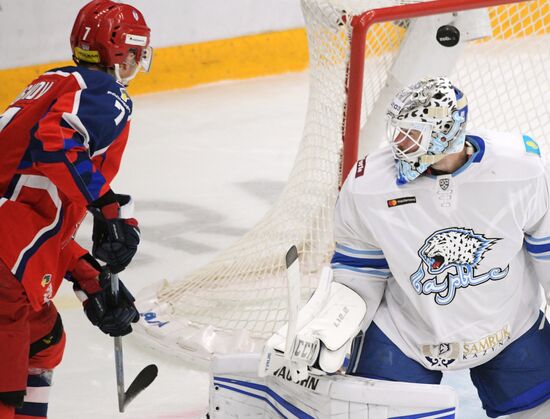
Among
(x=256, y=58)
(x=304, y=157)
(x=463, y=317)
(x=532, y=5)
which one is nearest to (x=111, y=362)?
(x=304, y=157)

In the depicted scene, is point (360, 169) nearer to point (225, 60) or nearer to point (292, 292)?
point (292, 292)

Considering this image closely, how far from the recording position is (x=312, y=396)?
229 centimetres

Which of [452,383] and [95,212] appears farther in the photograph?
[452,383]

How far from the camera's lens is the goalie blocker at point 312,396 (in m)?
2.18

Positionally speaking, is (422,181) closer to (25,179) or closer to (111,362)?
(25,179)

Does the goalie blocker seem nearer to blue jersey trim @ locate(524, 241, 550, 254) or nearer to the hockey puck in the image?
blue jersey trim @ locate(524, 241, 550, 254)

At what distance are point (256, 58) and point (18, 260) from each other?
4.14 metres

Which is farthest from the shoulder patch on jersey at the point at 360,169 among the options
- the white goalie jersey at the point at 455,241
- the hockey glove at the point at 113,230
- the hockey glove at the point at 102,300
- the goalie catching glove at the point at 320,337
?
the hockey glove at the point at 102,300

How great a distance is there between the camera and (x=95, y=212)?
2340mm

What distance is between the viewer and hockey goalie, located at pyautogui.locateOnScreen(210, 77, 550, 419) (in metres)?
2.22

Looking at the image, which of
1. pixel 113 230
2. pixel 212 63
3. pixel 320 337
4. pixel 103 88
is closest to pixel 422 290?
pixel 320 337

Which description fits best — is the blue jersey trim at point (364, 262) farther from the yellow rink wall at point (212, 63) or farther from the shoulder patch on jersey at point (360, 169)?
the yellow rink wall at point (212, 63)

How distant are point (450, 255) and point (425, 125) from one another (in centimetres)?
27

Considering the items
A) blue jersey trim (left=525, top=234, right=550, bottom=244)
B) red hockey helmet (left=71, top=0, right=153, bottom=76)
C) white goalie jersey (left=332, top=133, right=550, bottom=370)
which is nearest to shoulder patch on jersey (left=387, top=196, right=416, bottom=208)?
white goalie jersey (left=332, top=133, right=550, bottom=370)
